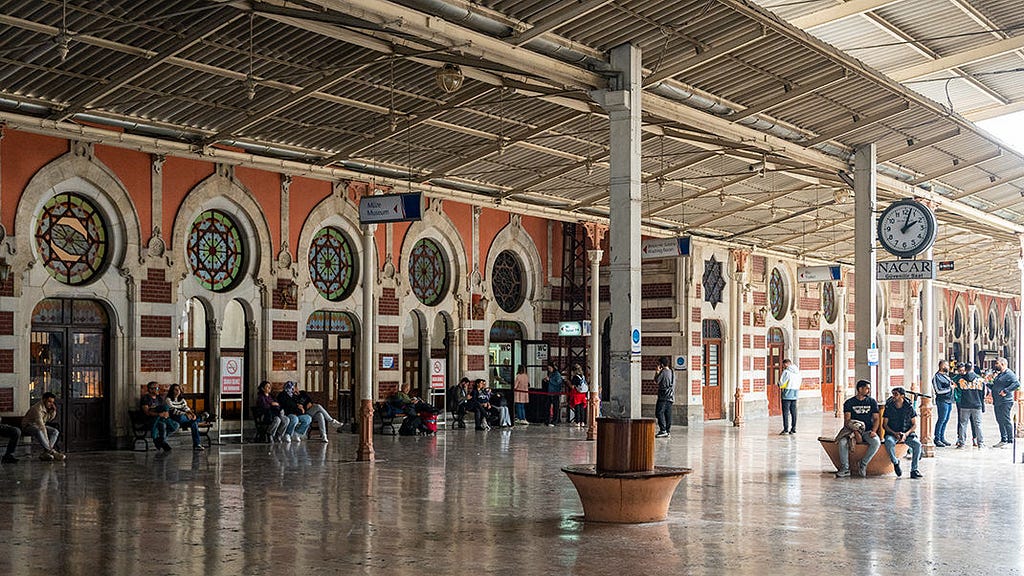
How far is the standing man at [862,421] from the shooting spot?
1443cm

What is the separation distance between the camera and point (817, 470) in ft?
50.1

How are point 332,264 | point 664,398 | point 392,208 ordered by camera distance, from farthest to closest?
point 664,398 < point 332,264 < point 392,208

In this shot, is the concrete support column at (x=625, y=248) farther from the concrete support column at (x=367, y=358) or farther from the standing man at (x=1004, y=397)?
the standing man at (x=1004, y=397)

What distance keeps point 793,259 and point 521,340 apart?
940 cm

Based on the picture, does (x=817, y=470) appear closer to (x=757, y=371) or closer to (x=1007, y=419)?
(x=1007, y=419)

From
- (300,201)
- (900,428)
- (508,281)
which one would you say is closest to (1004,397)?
(900,428)

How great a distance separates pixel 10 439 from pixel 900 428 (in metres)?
11.4

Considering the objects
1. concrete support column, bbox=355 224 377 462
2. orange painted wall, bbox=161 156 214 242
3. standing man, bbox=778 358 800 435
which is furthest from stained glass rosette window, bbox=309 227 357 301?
standing man, bbox=778 358 800 435

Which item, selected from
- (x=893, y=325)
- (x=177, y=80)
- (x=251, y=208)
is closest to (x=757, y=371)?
(x=893, y=325)

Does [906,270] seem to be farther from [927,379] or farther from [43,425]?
[43,425]

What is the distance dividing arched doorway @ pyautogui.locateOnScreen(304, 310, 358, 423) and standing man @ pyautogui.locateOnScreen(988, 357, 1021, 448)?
1094 cm

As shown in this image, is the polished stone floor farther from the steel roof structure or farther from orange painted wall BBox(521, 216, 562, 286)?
orange painted wall BBox(521, 216, 562, 286)

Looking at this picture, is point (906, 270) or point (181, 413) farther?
point (181, 413)

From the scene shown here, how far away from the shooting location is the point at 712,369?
2714cm
